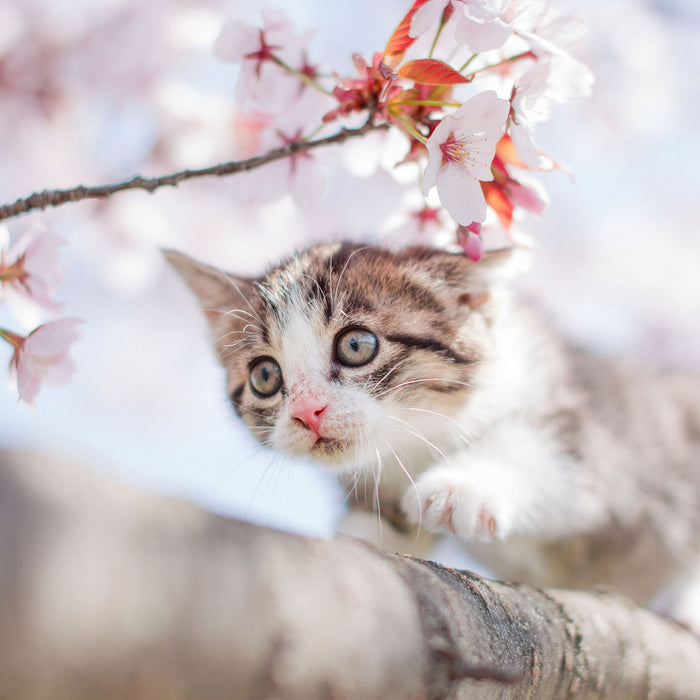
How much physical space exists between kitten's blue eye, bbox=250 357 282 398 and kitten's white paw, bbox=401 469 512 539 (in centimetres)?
35

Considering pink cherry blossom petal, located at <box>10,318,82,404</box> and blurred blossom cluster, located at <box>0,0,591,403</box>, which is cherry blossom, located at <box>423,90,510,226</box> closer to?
blurred blossom cluster, located at <box>0,0,591,403</box>

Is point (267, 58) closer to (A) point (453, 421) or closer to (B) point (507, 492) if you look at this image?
(A) point (453, 421)

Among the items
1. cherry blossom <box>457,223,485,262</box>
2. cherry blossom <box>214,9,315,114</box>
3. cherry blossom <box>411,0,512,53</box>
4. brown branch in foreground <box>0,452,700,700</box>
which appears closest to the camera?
brown branch in foreground <box>0,452,700,700</box>

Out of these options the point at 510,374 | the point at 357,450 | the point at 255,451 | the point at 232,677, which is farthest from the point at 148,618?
the point at 510,374

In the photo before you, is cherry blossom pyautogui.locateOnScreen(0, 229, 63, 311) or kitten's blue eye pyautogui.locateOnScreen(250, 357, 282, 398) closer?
cherry blossom pyautogui.locateOnScreen(0, 229, 63, 311)

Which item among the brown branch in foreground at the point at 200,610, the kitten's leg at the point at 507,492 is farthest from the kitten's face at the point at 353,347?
the brown branch in foreground at the point at 200,610

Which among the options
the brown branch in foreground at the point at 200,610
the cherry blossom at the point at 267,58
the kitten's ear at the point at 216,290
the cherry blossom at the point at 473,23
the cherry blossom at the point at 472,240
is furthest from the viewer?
the kitten's ear at the point at 216,290

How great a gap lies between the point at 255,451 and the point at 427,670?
2.73 feet

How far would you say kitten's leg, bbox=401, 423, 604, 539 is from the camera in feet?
3.78

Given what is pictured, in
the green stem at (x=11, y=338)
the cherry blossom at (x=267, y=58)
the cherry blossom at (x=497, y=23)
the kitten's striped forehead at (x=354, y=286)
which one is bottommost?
the green stem at (x=11, y=338)

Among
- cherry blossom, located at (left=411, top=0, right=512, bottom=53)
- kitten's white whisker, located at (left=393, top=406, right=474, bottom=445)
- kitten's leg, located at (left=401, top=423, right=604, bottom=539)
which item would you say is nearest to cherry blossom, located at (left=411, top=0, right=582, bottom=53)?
cherry blossom, located at (left=411, top=0, right=512, bottom=53)

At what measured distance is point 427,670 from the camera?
1.91 feet

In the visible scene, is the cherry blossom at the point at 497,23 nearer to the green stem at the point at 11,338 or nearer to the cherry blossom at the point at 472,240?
the cherry blossom at the point at 472,240

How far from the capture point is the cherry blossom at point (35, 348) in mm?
931
